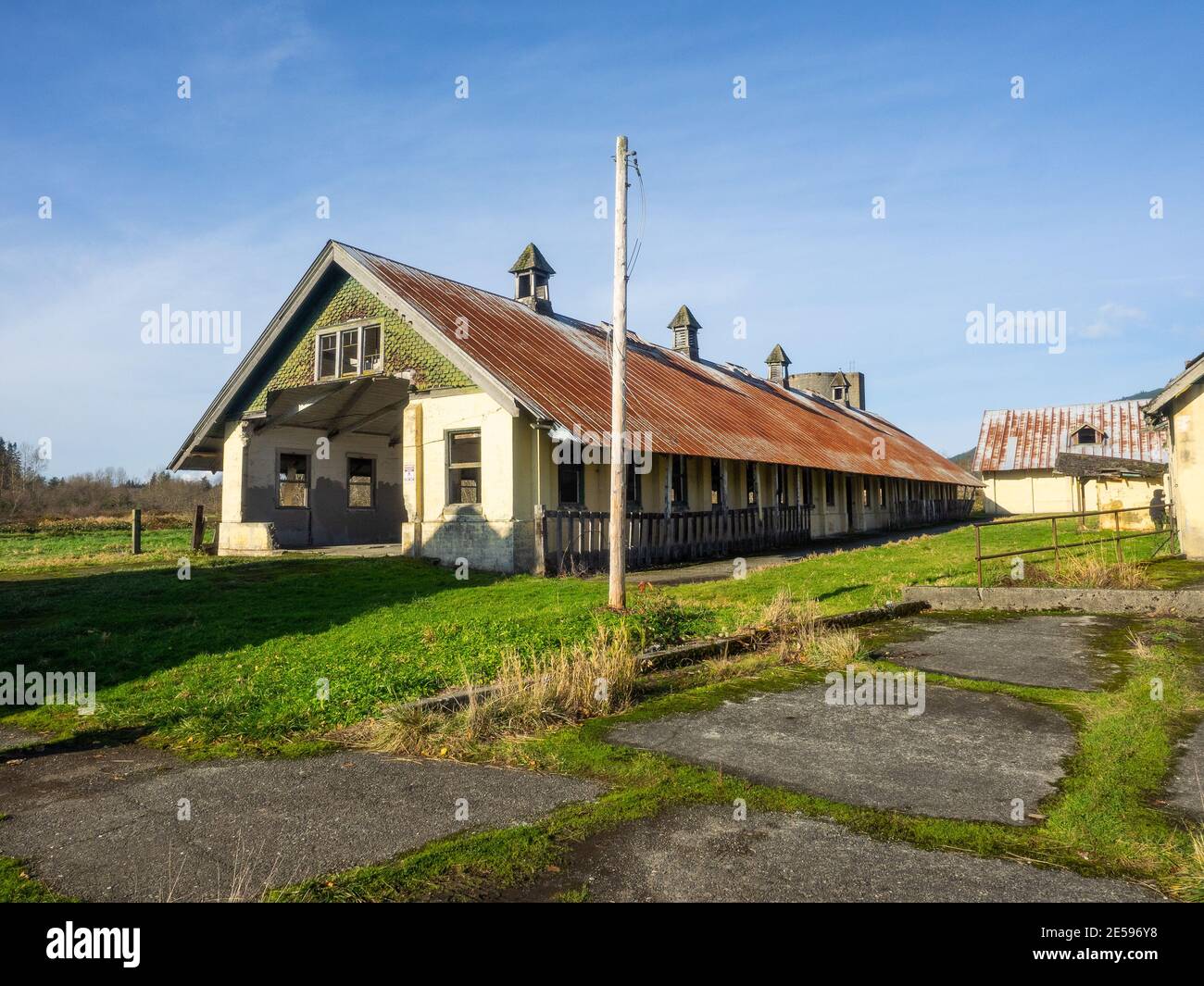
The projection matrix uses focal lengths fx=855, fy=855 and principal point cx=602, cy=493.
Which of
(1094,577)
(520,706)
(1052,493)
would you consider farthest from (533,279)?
(1052,493)

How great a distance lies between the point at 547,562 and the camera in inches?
696

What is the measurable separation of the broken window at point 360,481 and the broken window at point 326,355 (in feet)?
14.2

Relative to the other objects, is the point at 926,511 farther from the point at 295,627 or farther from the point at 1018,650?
the point at 295,627

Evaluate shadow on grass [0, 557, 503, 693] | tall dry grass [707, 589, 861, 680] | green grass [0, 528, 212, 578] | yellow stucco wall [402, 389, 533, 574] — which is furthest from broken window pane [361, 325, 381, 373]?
tall dry grass [707, 589, 861, 680]

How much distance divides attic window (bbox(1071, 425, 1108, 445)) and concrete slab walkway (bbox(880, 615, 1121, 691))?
1447 inches

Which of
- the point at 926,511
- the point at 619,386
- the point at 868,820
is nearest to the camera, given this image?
the point at 868,820

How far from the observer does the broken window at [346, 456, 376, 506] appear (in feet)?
83.8

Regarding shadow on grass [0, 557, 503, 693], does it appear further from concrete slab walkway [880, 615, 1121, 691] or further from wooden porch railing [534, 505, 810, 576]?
concrete slab walkway [880, 615, 1121, 691]

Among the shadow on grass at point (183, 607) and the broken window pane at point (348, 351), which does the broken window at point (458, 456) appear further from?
the broken window pane at point (348, 351)

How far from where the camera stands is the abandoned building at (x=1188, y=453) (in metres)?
18.8

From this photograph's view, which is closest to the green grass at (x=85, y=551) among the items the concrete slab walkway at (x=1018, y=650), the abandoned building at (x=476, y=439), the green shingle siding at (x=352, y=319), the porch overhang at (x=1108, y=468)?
the abandoned building at (x=476, y=439)

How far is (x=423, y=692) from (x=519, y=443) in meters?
10.9

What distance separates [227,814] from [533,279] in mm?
23443

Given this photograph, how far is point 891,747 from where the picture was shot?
5945 millimetres
